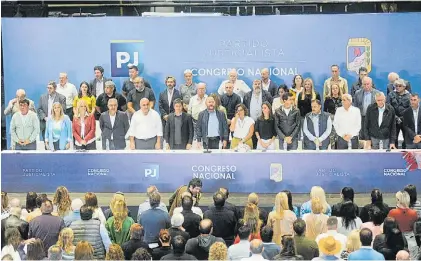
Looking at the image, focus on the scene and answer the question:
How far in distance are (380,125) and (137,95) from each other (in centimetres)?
465

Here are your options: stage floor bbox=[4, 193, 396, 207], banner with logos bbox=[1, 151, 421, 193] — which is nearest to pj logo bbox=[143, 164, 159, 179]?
banner with logos bbox=[1, 151, 421, 193]

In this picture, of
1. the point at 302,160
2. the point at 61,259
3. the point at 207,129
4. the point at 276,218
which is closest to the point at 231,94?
the point at 207,129

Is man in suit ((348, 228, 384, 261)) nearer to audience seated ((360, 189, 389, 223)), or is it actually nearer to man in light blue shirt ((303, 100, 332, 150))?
audience seated ((360, 189, 389, 223))

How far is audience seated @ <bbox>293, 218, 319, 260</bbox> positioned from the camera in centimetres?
880

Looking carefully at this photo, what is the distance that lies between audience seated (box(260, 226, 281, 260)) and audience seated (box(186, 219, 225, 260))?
564mm

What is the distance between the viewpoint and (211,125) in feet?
46.1

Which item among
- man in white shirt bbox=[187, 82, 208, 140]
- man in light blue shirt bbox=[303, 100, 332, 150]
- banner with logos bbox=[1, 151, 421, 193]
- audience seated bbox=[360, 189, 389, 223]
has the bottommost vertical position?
audience seated bbox=[360, 189, 389, 223]

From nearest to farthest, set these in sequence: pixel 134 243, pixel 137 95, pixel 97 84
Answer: pixel 134 243
pixel 137 95
pixel 97 84

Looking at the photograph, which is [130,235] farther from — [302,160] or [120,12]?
[120,12]

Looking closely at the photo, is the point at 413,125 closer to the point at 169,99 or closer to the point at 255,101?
the point at 255,101

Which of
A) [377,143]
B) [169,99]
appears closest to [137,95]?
[169,99]

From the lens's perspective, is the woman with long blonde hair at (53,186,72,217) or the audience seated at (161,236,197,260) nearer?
the audience seated at (161,236,197,260)

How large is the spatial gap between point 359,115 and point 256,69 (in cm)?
399

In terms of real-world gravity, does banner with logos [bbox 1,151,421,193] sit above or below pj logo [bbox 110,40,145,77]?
below
